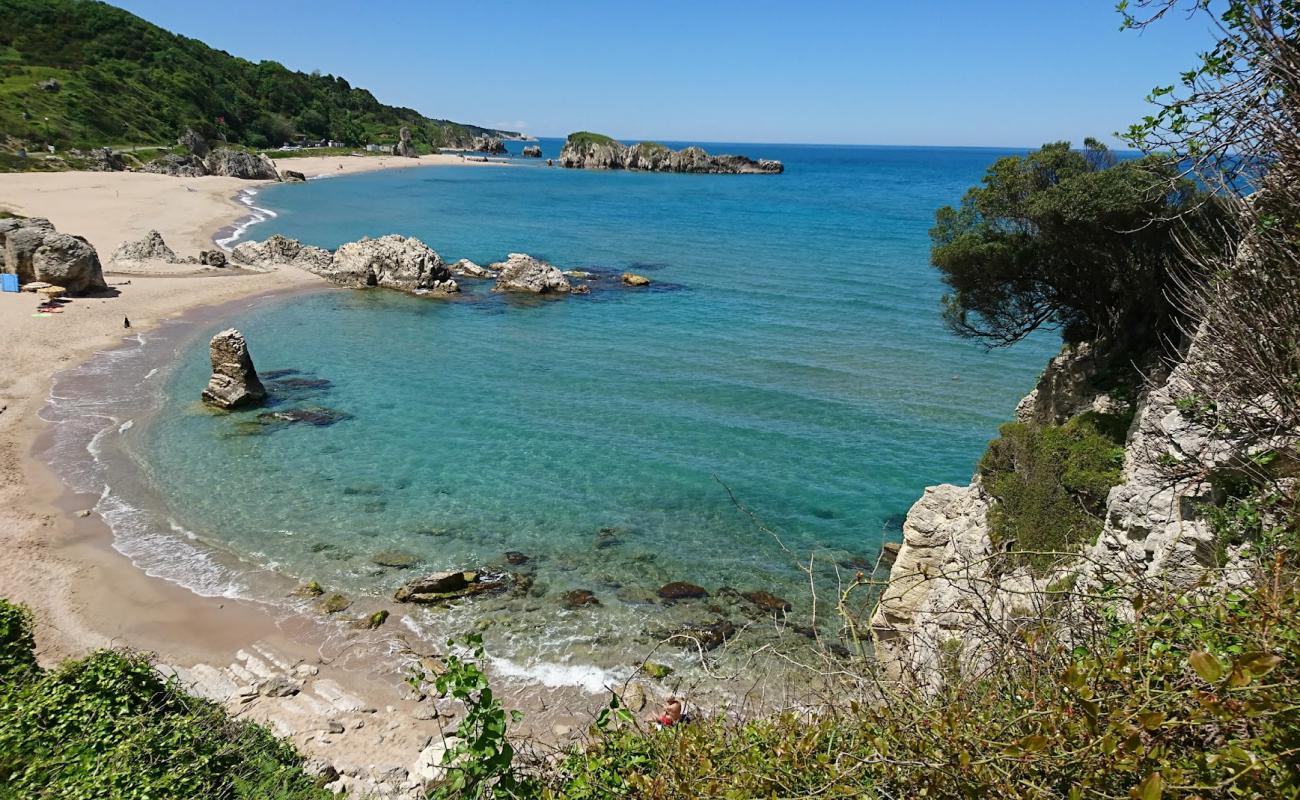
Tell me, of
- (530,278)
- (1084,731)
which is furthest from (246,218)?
(1084,731)

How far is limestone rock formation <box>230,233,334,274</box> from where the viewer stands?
2114 inches

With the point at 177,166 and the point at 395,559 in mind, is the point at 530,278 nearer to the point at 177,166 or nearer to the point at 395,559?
the point at 395,559

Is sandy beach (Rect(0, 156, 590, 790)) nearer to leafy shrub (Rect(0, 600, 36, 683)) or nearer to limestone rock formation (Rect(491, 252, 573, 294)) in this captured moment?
leafy shrub (Rect(0, 600, 36, 683))

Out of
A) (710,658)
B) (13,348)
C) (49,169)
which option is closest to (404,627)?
(710,658)

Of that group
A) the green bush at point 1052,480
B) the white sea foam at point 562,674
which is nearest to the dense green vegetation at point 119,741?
the white sea foam at point 562,674

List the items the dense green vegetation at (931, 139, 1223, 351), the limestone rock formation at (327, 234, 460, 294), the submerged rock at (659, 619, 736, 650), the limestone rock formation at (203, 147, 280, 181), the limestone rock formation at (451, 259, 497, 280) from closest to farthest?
the dense green vegetation at (931, 139, 1223, 351)
the submerged rock at (659, 619, 736, 650)
the limestone rock formation at (327, 234, 460, 294)
the limestone rock formation at (451, 259, 497, 280)
the limestone rock formation at (203, 147, 280, 181)

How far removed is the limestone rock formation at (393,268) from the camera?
4969 centimetres

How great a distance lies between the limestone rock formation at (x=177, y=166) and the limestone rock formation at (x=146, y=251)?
2612 inches

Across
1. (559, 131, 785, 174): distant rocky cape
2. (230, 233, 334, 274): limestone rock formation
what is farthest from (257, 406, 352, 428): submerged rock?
(559, 131, 785, 174): distant rocky cape

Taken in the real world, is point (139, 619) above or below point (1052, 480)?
below

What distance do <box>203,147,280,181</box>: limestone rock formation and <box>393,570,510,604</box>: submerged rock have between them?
409ft

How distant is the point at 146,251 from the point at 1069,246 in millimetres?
57440

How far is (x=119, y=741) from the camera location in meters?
9.01

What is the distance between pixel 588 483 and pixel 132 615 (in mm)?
12118
